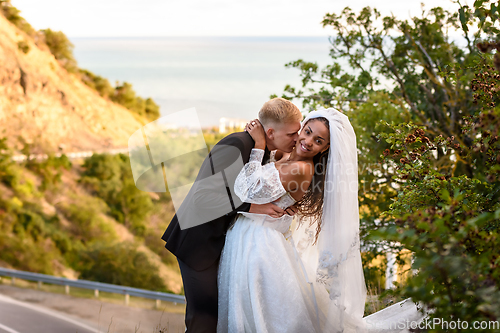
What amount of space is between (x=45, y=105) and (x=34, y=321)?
61.5 feet

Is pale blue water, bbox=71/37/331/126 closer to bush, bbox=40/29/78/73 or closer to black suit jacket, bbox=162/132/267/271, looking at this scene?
bush, bbox=40/29/78/73

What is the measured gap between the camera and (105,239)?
21359 mm

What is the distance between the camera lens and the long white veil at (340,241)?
254 cm

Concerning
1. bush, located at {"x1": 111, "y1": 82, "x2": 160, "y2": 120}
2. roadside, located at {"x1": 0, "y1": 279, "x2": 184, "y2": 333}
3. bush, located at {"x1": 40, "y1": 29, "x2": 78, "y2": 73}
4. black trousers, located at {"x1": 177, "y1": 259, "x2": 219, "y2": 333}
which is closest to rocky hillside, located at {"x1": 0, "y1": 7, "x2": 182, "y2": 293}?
bush, located at {"x1": 40, "y1": 29, "x2": 78, "y2": 73}

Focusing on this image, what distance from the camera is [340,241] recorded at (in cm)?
260

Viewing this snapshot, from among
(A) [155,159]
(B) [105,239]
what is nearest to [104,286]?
(A) [155,159]

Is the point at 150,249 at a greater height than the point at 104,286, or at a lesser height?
lesser

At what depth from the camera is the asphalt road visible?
321 inches

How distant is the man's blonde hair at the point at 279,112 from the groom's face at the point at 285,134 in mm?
29

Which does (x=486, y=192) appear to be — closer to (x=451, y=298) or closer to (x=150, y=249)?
(x=451, y=298)

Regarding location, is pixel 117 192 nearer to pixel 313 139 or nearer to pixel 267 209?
pixel 267 209

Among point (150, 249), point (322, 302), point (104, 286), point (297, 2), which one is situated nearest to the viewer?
point (322, 302)

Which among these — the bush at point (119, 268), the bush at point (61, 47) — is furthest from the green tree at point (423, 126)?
the bush at point (61, 47)

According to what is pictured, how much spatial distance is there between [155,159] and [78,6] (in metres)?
33.3
